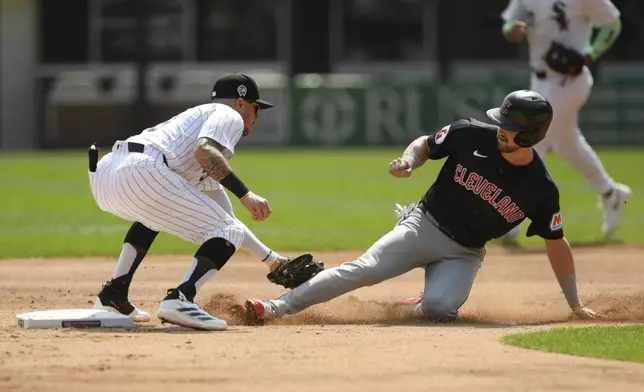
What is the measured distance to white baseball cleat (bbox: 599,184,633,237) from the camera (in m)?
12.3

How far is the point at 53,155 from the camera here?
2703 centimetres

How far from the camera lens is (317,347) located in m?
6.75

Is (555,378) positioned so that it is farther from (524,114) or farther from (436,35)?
(436,35)

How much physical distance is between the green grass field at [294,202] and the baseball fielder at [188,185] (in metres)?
4.53

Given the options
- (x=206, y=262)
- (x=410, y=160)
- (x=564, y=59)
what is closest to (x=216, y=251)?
(x=206, y=262)

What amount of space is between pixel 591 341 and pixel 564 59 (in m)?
5.48

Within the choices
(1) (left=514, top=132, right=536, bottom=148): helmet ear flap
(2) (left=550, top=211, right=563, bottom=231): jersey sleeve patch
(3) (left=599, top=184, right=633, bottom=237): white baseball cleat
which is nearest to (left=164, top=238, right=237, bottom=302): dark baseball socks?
(1) (left=514, top=132, right=536, bottom=148): helmet ear flap

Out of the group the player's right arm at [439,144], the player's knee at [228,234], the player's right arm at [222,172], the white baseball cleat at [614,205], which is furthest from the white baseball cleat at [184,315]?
the white baseball cleat at [614,205]

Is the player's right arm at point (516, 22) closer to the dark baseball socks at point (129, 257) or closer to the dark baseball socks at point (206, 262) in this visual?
the dark baseball socks at point (129, 257)

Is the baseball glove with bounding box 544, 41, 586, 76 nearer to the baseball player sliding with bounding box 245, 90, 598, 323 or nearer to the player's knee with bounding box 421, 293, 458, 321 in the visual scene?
the baseball player sliding with bounding box 245, 90, 598, 323

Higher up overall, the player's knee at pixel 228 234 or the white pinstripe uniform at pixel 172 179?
the white pinstripe uniform at pixel 172 179

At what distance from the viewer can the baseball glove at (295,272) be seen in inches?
305

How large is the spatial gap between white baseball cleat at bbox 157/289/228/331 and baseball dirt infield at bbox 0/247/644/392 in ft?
0.24

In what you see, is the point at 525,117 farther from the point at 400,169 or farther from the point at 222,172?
the point at 222,172
